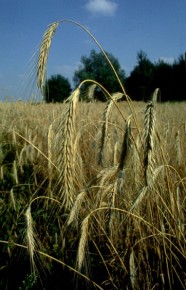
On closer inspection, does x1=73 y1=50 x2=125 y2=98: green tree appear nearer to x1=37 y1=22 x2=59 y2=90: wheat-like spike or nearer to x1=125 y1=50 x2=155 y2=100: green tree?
x1=125 y1=50 x2=155 y2=100: green tree

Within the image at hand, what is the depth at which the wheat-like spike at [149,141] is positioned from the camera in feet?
3.27

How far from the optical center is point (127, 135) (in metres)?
1.13

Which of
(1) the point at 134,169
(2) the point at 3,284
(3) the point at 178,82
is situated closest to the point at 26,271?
(2) the point at 3,284

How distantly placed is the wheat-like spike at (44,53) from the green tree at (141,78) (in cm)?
3279

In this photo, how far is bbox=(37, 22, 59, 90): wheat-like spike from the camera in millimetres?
1353

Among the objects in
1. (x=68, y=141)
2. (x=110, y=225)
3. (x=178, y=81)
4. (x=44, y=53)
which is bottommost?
(x=110, y=225)

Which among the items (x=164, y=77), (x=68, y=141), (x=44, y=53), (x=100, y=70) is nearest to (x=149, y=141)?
(x=68, y=141)

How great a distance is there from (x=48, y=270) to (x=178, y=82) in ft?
103

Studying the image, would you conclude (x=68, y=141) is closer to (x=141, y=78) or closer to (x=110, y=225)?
(x=110, y=225)

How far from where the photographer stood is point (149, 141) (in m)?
1.04

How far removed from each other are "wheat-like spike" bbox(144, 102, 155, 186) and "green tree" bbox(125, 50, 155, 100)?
3310 cm

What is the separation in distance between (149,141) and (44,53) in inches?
25.0

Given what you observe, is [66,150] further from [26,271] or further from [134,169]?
[26,271]

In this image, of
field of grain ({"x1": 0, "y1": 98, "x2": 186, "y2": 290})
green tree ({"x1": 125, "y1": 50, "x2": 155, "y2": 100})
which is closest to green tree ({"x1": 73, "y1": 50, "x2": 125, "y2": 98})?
green tree ({"x1": 125, "y1": 50, "x2": 155, "y2": 100})
